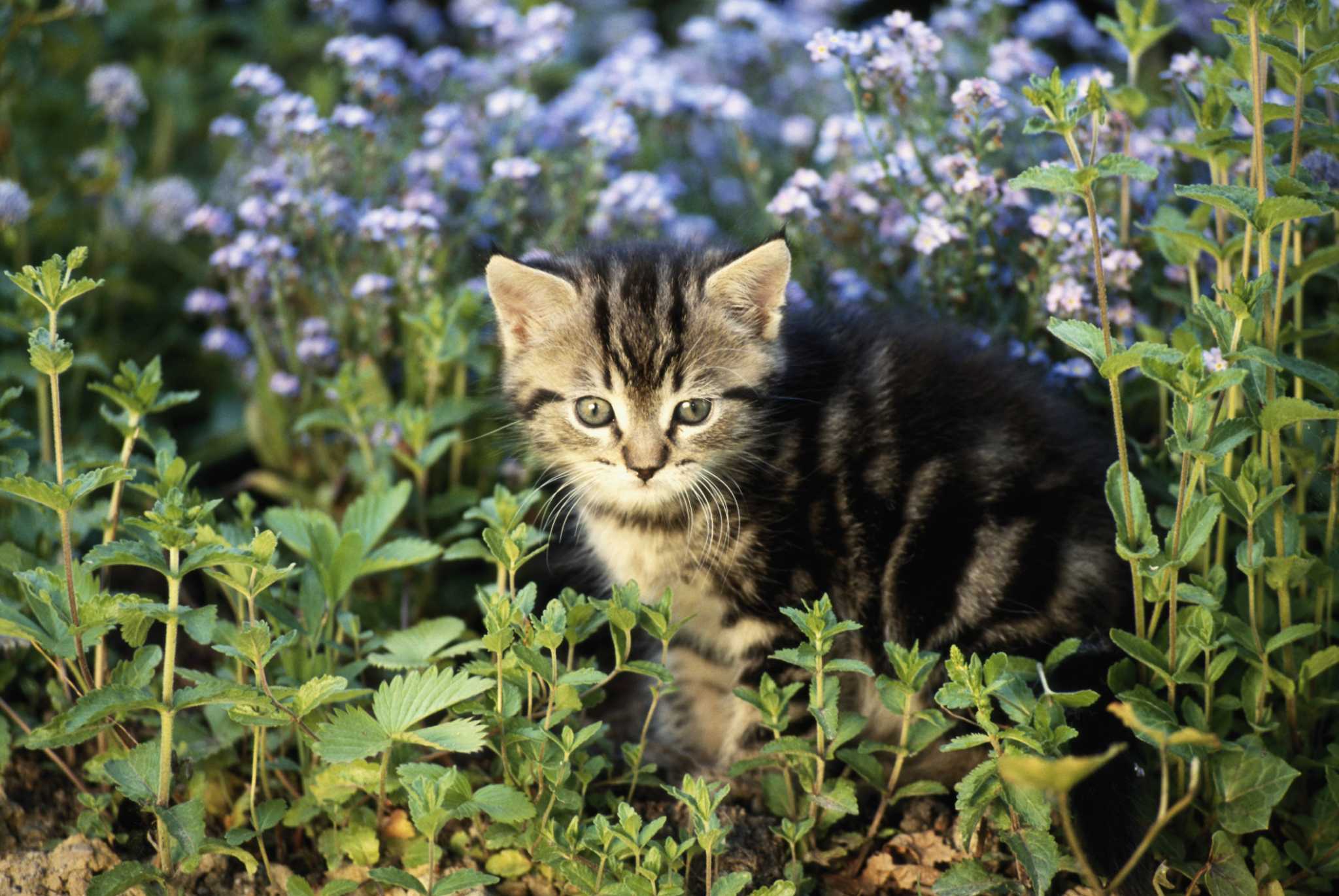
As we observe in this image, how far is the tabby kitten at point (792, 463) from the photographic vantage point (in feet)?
8.49

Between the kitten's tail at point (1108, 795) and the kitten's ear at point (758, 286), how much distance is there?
993mm

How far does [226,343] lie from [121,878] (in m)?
1.99

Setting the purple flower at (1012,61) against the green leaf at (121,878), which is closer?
the green leaf at (121,878)

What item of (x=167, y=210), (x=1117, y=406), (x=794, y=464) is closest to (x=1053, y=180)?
(x=1117, y=406)

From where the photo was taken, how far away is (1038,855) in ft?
6.76

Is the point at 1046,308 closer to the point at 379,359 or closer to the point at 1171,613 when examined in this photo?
the point at 1171,613

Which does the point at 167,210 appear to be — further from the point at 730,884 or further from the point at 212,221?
the point at 730,884

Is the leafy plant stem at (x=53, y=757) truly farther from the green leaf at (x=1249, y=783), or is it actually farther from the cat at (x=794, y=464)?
the green leaf at (x=1249, y=783)

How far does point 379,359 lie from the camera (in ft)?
12.1

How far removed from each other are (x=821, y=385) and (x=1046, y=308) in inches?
30.6

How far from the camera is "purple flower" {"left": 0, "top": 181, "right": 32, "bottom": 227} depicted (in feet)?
10.6

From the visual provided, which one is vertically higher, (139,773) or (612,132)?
(612,132)

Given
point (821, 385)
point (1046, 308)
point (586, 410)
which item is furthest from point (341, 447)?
point (1046, 308)

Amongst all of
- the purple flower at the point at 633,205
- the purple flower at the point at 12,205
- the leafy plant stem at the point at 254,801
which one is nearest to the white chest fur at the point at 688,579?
the leafy plant stem at the point at 254,801
